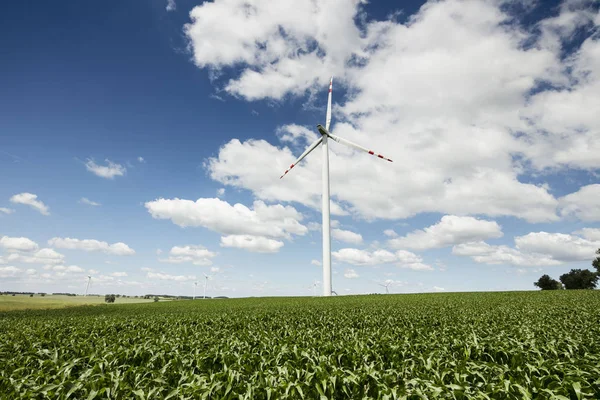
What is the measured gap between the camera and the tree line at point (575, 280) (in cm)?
9714

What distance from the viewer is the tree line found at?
97137 mm

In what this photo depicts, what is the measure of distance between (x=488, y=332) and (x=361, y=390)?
1126 centimetres

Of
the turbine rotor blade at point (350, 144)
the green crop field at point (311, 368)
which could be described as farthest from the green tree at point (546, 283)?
the green crop field at point (311, 368)

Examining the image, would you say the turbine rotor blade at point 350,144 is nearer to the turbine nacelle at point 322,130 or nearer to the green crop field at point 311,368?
the turbine nacelle at point 322,130

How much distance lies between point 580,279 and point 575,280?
1.34 m

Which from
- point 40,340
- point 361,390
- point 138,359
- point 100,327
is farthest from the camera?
point 100,327

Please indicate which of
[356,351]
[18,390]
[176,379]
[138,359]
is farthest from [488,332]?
[18,390]

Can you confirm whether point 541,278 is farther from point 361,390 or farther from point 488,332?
point 361,390

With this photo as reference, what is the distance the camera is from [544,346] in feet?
39.7

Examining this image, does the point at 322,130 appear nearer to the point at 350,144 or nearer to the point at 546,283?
the point at 350,144

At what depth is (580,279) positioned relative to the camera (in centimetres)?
10081

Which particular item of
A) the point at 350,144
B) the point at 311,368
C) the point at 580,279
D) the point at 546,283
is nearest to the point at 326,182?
the point at 350,144

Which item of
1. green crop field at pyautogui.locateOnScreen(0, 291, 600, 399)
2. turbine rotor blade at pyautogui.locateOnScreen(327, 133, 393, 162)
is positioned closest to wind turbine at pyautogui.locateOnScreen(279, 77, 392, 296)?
turbine rotor blade at pyautogui.locateOnScreen(327, 133, 393, 162)

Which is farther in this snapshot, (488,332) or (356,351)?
(488,332)
